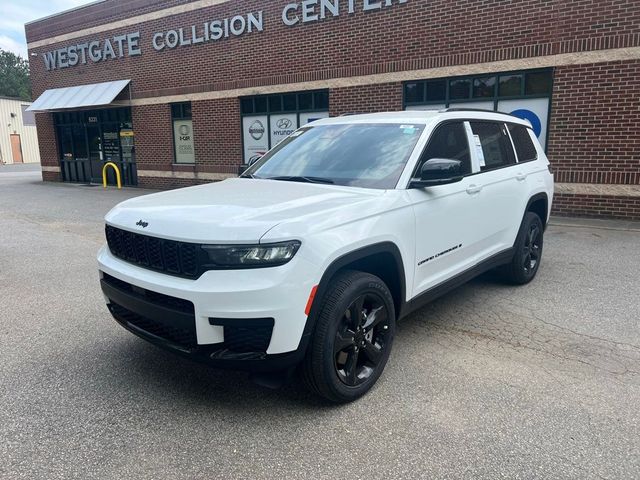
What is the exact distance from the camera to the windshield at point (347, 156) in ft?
12.3

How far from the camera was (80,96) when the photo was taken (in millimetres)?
17344

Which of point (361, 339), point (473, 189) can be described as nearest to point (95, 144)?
point (473, 189)

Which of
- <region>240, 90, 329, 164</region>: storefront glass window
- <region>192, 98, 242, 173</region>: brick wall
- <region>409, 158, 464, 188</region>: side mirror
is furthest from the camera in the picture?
<region>192, 98, 242, 173</region>: brick wall

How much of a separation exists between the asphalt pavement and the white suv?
394mm

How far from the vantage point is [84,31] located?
1769 cm

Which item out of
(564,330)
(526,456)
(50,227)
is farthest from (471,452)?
(50,227)

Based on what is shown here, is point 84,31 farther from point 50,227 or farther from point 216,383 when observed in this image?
point 216,383

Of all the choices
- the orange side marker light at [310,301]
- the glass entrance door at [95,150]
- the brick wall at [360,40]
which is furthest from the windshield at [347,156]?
the glass entrance door at [95,150]

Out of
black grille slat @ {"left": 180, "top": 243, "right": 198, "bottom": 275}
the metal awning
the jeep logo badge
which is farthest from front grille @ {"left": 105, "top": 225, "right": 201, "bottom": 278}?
the metal awning

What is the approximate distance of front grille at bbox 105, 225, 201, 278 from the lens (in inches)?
112

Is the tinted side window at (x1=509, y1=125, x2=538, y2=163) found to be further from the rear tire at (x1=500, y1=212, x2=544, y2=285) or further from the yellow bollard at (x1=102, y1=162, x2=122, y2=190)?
the yellow bollard at (x1=102, y1=162, x2=122, y2=190)

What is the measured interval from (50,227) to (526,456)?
9.77m

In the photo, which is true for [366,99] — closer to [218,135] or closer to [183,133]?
[218,135]

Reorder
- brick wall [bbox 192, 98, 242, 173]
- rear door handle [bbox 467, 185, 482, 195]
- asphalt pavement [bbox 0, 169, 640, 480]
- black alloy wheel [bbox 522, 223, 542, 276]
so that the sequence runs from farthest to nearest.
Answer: brick wall [bbox 192, 98, 242, 173]
black alloy wheel [bbox 522, 223, 542, 276]
rear door handle [bbox 467, 185, 482, 195]
asphalt pavement [bbox 0, 169, 640, 480]
